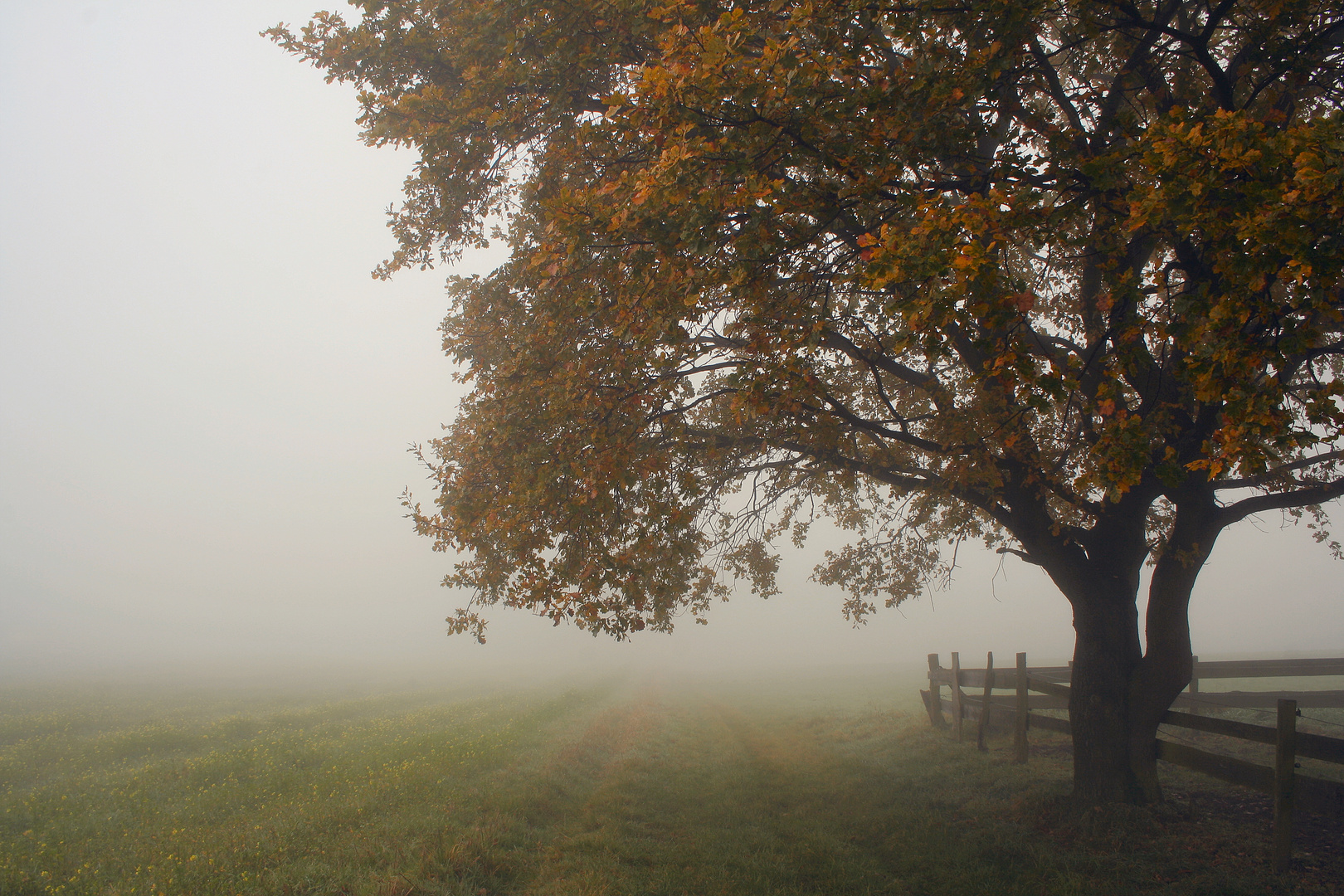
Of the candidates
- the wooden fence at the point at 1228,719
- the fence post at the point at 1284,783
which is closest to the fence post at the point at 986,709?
the wooden fence at the point at 1228,719

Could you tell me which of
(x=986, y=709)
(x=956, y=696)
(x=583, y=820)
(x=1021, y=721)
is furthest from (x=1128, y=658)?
(x=583, y=820)

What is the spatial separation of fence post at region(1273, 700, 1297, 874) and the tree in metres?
1.61

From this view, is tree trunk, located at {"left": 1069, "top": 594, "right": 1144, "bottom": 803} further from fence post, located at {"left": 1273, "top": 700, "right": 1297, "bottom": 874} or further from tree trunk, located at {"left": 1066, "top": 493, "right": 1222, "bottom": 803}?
fence post, located at {"left": 1273, "top": 700, "right": 1297, "bottom": 874}

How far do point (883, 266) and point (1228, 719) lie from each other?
1211cm

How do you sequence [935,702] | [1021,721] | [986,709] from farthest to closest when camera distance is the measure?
[935,702] → [986,709] → [1021,721]

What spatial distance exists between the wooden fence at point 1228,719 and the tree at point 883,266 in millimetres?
1036

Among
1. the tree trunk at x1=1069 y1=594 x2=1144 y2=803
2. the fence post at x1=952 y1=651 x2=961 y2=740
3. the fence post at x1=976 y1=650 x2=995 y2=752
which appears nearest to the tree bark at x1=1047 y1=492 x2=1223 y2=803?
the tree trunk at x1=1069 y1=594 x2=1144 y2=803

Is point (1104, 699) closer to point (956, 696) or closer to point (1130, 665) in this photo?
point (1130, 665)

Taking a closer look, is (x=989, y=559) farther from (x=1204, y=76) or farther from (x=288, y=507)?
(x=288, y=507)

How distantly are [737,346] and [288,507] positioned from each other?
660ft

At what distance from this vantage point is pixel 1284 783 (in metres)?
7.11

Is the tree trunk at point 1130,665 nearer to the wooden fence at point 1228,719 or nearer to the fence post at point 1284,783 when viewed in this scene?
the wooden fence at point 1228,719

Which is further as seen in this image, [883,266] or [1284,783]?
[1284,783]

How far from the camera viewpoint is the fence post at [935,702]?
16.4m
